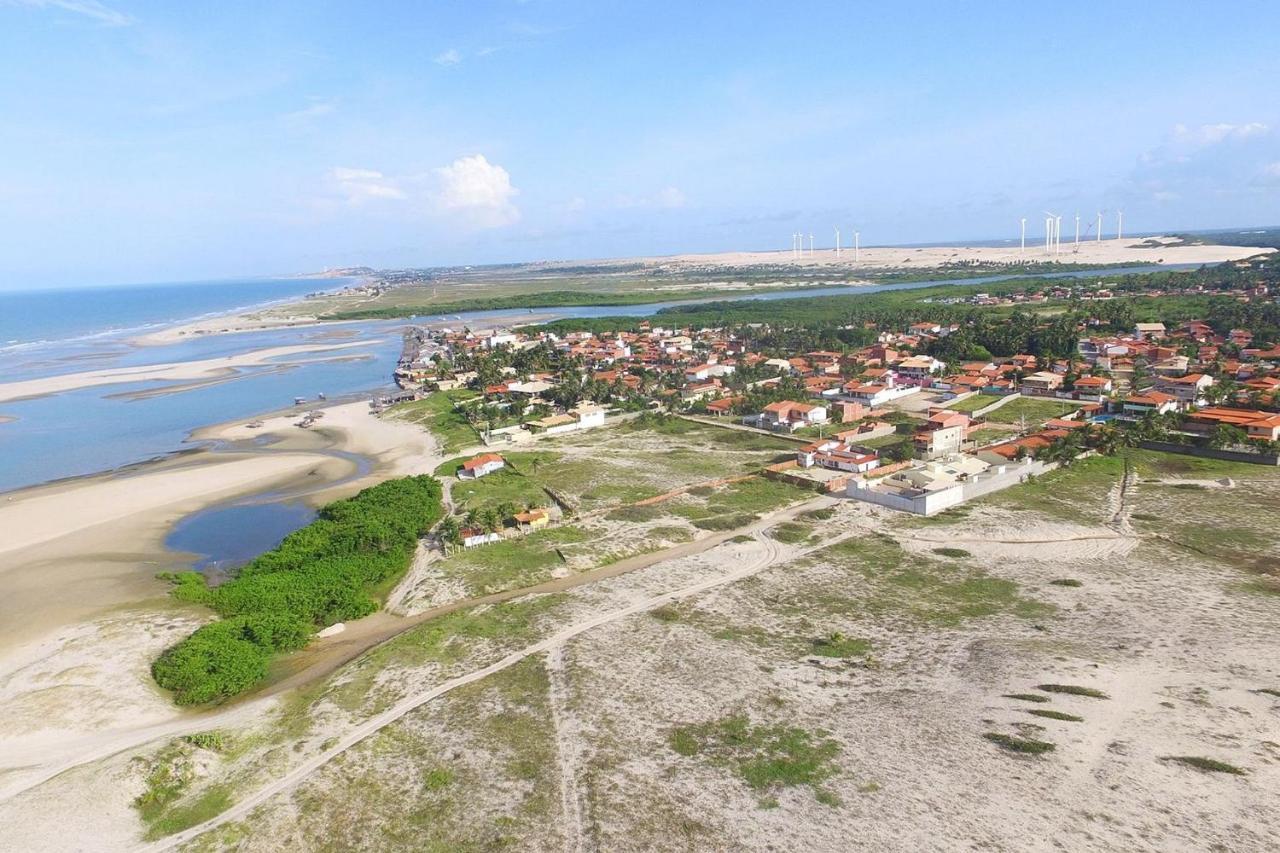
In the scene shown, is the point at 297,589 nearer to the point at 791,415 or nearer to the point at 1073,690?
the point at 1073,690

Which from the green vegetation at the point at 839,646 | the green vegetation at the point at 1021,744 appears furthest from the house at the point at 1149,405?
the green vegetation at the point at 1021,744

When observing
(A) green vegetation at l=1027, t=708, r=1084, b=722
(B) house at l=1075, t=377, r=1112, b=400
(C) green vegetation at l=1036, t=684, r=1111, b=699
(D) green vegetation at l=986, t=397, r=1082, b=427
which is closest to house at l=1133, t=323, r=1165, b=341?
(B) house at l=1075, t=377, r=1112, b=400

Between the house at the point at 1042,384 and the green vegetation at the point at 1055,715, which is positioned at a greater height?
the house at the point at 1042,384

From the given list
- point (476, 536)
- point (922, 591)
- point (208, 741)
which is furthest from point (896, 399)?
point (208, 741)

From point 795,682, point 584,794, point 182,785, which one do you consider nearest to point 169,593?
point 182,785

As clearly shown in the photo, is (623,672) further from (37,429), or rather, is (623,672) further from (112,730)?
(37,429)

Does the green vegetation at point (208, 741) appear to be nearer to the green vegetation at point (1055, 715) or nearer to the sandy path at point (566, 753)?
the sandy path at point (566, 753)

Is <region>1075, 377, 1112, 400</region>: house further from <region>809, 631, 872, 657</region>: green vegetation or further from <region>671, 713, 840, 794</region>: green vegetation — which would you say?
<region>671, 713, 840, 794</region>: green vegetation
